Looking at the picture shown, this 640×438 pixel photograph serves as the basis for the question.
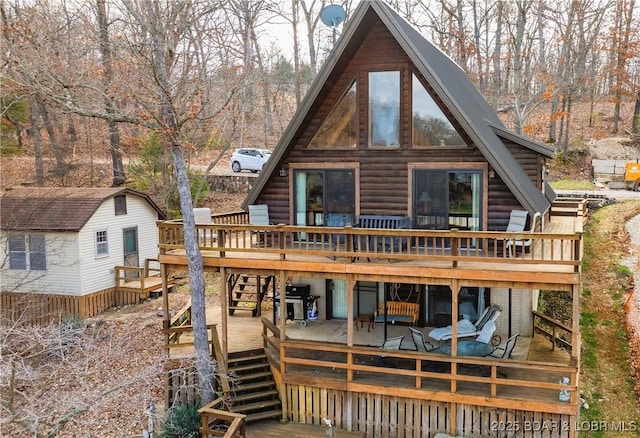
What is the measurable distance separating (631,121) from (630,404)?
32.5 metres

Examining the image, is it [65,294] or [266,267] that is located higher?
[266,267]

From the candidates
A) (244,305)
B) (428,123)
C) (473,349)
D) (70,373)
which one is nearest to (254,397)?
(473,349)

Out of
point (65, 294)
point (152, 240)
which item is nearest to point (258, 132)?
point (152, 240)

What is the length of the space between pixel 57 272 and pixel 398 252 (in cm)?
1337

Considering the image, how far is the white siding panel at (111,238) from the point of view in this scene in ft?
64.4

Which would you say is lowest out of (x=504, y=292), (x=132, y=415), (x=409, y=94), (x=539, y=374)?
(x=132, y=415)

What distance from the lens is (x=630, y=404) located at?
12461 millimetres

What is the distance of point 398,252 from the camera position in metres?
12.6

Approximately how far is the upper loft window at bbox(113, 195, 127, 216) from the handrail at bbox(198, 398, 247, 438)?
1156 cm

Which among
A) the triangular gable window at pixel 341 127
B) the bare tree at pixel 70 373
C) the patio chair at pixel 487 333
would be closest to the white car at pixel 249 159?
the bare tree at pixel 70 373

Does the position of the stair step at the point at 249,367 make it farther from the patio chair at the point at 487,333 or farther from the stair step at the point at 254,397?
the patio chair at the point at 487,333

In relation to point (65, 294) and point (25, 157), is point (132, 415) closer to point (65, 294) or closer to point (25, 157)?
point (65, 294)

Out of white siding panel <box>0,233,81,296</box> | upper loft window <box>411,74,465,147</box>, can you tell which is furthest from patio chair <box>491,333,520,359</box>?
white siding panel <box>0,233,81,296</box>

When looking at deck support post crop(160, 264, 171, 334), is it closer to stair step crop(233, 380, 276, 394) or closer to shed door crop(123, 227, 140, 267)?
stair step crop(233, 380, 276, 394)
